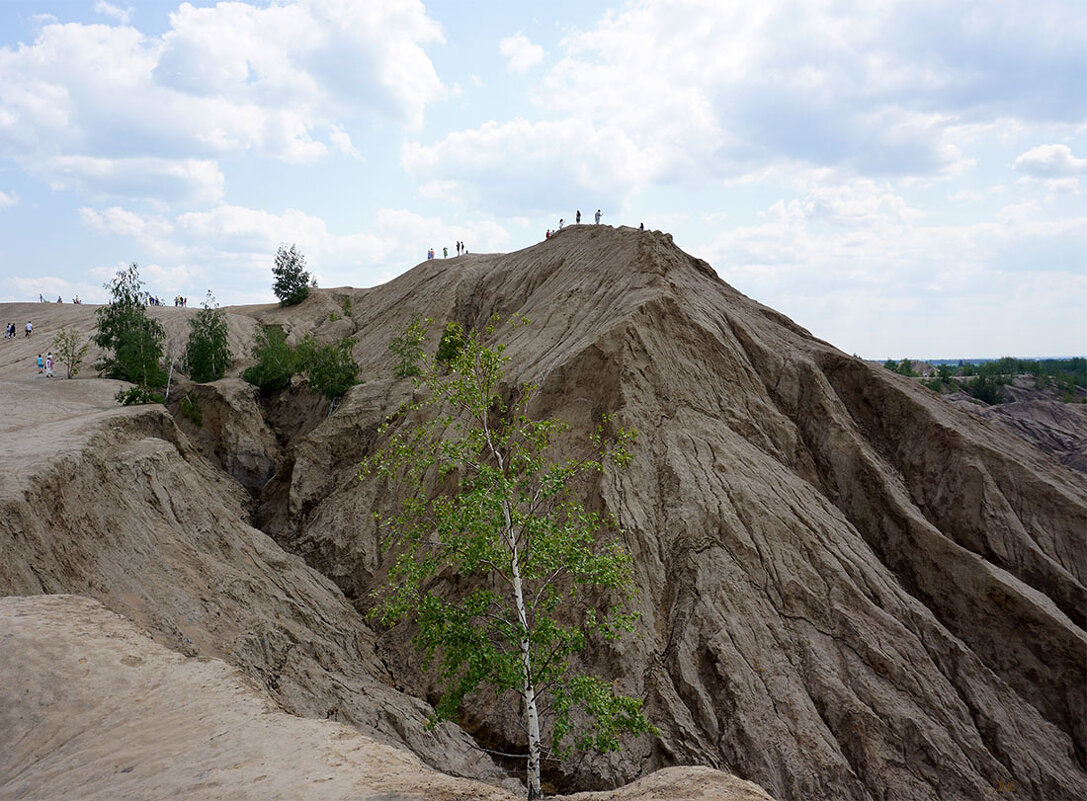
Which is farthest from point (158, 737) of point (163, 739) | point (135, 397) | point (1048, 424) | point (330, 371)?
point (1048, 424)

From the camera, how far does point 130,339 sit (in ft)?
106

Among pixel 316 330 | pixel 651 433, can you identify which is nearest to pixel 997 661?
pixel 651 433

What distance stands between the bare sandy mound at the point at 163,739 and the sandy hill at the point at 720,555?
3700mm

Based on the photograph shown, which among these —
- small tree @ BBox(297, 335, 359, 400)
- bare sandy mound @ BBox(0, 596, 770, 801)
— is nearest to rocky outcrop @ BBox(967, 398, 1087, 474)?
small tree @ BBox(297, 335, 359, 400)

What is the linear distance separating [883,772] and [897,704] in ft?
5.37

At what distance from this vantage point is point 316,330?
46.0 metres

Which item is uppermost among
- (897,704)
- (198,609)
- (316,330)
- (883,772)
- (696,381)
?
(316,330)

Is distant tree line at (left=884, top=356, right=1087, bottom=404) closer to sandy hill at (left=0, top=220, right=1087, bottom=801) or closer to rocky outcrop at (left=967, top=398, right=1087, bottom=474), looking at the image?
rocky outcrop at (left=967, top=398, right=1087, bottom=474)

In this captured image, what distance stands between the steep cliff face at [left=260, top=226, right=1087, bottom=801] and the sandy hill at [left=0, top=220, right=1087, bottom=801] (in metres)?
Answer: 0.07

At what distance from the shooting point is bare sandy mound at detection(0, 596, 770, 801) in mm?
7578

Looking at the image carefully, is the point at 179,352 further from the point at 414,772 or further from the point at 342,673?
the point at 414,772

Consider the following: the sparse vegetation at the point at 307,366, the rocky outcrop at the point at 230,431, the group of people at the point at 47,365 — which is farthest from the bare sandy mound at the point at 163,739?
the group of people at the point at 47,365

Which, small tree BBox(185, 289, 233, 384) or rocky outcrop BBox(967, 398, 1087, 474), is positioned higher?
small tree BBox(185, 289, 233, 384)

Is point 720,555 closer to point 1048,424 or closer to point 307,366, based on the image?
point 307,366
